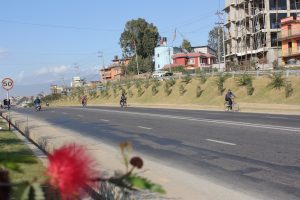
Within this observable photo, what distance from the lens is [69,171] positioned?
105 cm

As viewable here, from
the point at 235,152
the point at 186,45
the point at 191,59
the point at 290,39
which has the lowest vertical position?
the point at 235,152

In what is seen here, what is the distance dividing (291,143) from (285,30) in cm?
5824

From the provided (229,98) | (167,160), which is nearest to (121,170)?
(167,160)

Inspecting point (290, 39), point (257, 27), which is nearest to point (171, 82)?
point (290, 39)

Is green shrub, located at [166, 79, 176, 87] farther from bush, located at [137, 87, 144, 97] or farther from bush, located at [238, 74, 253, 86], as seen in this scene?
bush, located at [238, 74, 253, 86]

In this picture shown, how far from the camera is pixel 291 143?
14.4m

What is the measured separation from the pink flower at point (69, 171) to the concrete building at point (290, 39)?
67.1m

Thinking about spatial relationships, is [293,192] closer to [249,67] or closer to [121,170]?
[121,170]

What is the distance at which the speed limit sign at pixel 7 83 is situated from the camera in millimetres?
26250

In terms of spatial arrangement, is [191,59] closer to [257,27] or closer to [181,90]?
[257,27]

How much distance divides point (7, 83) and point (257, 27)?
5816cm

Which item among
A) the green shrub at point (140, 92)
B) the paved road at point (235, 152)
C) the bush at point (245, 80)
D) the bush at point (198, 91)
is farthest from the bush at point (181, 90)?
the paved road at point (235, 152)

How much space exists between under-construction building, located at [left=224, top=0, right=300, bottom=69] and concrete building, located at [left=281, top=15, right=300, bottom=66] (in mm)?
1792

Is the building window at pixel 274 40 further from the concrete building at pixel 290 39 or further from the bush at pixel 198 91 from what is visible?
the bush at pixel 198 91
